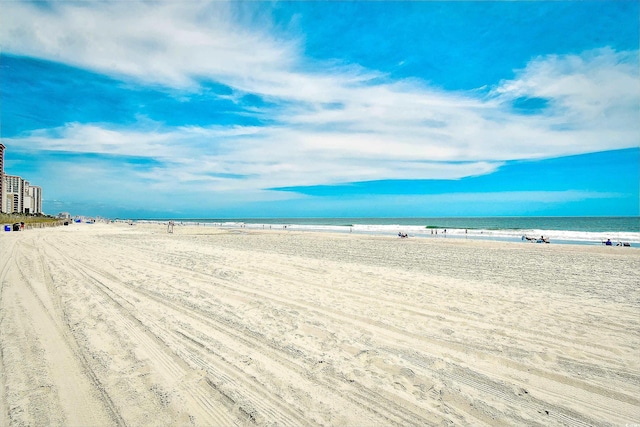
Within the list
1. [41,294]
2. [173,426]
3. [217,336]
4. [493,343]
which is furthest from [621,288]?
[41,294]

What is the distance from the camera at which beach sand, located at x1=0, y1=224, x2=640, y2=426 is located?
2832 mm

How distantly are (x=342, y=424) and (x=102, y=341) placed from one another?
333cm

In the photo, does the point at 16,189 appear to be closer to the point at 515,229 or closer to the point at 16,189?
the point at 16,189

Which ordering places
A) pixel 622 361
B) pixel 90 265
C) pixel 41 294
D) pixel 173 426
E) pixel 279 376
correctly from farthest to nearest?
pixel 90 265 → pixel 41 294 → pixel 622 361 → pixel 279 376 → pixel 173 426

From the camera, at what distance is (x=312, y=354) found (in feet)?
12.9

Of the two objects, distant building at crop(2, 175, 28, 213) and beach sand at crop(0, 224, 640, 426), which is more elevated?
distant building at crop(2, 175, 28, 213)

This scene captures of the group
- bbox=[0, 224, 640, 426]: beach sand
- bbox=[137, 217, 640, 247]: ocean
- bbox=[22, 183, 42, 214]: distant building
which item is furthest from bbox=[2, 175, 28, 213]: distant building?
bbox=[0, 224, 640, 426]: beach sand

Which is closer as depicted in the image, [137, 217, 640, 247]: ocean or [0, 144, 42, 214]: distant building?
[137, 217, 640, 247]: ocean

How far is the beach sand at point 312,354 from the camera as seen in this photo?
2.83 m

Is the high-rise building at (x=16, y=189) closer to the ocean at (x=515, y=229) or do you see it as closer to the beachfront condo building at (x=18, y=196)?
the beachfront condo building at (x=18, y=196)

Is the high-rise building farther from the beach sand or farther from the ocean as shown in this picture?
the beach sand

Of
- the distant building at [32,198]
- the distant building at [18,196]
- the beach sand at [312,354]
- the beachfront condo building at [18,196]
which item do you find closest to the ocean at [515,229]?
the beach sand at [312,354]

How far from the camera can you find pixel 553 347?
4.28 meters

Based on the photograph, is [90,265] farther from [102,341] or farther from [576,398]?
[576,398]
